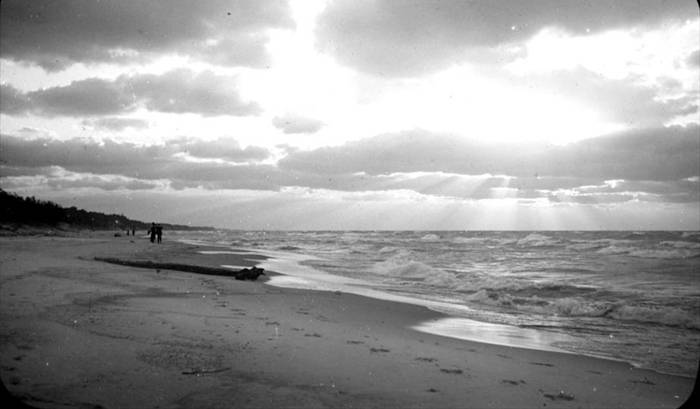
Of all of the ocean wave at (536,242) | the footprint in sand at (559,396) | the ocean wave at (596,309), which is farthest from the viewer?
the ocean wave at (536,242)

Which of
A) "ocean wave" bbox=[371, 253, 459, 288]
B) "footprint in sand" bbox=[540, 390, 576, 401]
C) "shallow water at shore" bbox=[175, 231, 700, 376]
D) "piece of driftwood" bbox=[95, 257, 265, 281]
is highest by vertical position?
"footprint in sand" bbox=[540, 390, 576, 401]

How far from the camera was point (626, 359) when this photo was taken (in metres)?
6.55

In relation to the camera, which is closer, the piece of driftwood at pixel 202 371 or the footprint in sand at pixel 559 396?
the piece of driftwood at pixel 202 371

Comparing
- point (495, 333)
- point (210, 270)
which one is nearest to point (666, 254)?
point (495, 333)

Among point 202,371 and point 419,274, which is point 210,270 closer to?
point 419,274

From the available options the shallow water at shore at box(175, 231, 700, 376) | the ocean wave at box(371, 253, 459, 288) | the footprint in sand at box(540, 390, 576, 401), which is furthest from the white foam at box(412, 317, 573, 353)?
the ocean wave at box(371, 253, 459, 288)

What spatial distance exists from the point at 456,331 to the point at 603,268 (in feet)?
61.5

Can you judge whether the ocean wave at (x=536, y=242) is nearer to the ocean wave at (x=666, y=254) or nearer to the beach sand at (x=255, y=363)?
the ocean wave at (x=666, y=254)

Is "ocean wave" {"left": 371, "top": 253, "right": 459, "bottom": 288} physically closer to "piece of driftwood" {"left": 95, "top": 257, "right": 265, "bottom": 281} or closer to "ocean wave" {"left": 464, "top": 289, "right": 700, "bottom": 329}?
"ocean wave" {"left": 464, "top": 289, "right": 700, "bottom": 329}

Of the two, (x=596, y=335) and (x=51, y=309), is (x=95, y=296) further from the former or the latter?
(x=596, y=335)

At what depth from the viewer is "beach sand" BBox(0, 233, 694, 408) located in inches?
135

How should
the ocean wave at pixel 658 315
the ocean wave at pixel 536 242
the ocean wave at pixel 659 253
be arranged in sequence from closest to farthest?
the ocean wave at pixel 658 315, the ocean wave at pixel 659 253, the ocean wave at pixel 536 242

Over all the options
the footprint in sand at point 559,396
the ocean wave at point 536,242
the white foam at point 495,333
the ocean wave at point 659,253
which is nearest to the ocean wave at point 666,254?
the ocean wave at point 659,253

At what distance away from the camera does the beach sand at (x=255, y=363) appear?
11.3 feet
